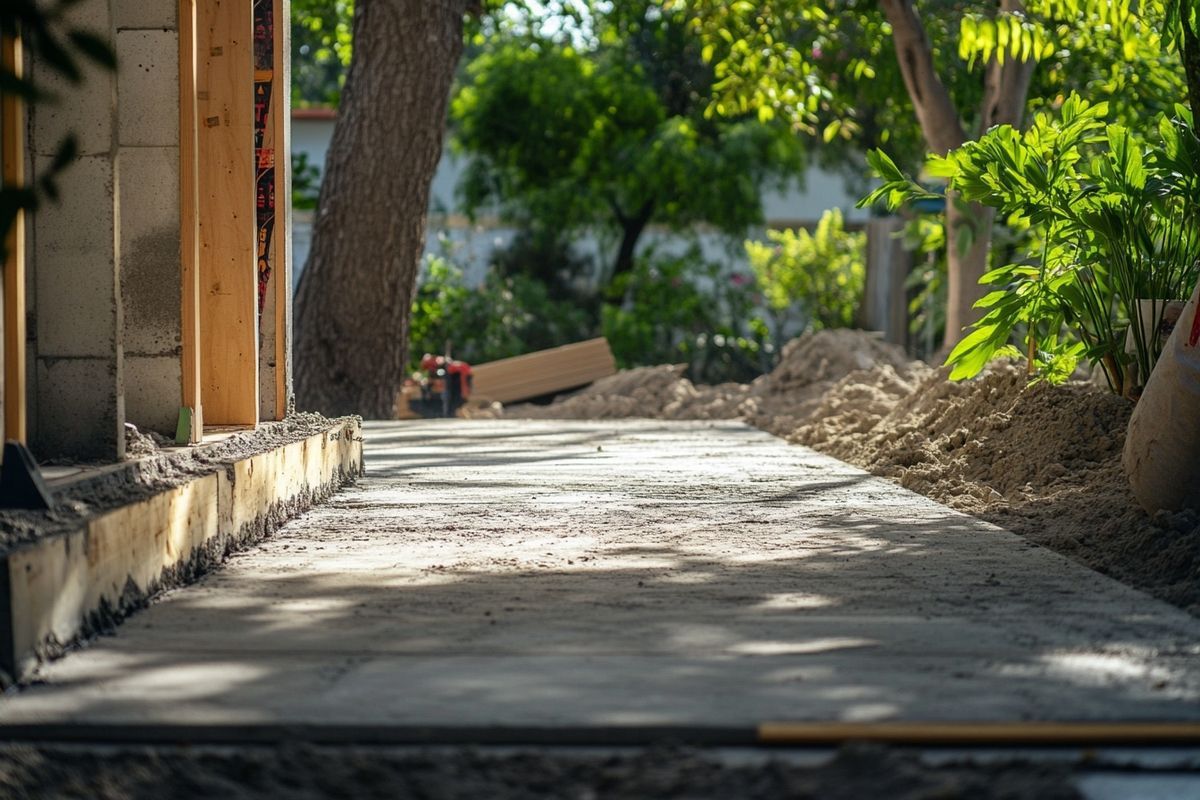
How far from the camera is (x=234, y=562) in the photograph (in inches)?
159

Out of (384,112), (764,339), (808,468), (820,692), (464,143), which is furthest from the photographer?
(464,143)

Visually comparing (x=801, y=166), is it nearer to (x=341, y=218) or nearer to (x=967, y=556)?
(x=341, y=218)

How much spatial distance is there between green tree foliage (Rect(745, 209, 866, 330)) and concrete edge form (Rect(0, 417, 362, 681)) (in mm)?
11263

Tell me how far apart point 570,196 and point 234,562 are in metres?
13.7

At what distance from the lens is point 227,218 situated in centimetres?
514

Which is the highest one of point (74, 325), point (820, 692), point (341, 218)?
point (341, 218)

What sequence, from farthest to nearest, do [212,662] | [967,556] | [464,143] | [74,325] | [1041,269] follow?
[464,143], [1041,269], [967,556], [74,325], [212,662]

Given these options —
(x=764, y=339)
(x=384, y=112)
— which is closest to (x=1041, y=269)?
(x=384, y=112)

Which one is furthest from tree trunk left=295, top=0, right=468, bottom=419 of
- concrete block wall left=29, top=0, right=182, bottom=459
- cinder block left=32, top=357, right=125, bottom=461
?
cinder block left=32, top=357, right=125, bottom=461

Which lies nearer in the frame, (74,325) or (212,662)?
(212,662)

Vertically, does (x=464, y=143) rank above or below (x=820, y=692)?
above

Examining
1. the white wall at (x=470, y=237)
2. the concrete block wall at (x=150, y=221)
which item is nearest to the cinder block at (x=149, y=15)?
the concrete block wall at (x=150, y=221)

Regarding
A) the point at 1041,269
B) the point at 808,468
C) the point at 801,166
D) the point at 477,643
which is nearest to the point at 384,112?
the point at 808,468

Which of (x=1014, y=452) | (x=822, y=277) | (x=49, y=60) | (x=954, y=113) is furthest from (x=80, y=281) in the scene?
(x=822, y=277)
